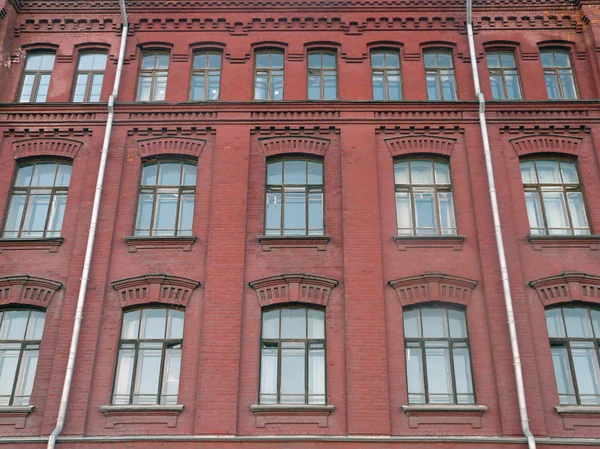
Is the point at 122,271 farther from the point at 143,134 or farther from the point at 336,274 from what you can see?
the point at 336,274

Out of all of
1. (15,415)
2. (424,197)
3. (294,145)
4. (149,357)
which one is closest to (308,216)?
(294,145)

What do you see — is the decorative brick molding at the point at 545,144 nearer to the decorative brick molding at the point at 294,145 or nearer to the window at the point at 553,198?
the window at the point at 553,198

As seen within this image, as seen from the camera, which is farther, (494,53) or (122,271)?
(494,53)

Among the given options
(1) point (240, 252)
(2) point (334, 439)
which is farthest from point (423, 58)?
(2) point (334, 439)

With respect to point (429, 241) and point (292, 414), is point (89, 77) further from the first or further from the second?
point (292, 414)

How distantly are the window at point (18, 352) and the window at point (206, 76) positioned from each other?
6.91 metres

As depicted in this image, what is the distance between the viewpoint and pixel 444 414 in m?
13.1

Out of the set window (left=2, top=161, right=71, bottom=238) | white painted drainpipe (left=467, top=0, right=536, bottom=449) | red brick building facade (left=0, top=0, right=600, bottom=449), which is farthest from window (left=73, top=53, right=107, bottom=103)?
white painted drainpipe (left=467, top=0, right=536, bottom=449)

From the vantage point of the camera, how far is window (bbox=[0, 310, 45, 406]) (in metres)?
13.7

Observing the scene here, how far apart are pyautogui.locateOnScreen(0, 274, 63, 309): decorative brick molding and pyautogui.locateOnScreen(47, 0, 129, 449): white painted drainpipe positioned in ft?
2.53

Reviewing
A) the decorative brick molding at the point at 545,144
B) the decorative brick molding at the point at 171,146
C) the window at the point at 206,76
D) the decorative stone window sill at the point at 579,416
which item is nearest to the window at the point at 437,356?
the decorative stone window sill at the point at 579,416

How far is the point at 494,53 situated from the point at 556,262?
253 inches

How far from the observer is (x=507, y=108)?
16531mm

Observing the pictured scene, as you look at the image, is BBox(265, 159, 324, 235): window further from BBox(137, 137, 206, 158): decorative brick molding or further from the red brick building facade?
BBox(137, 137, 206, 158): decorative brick molding
